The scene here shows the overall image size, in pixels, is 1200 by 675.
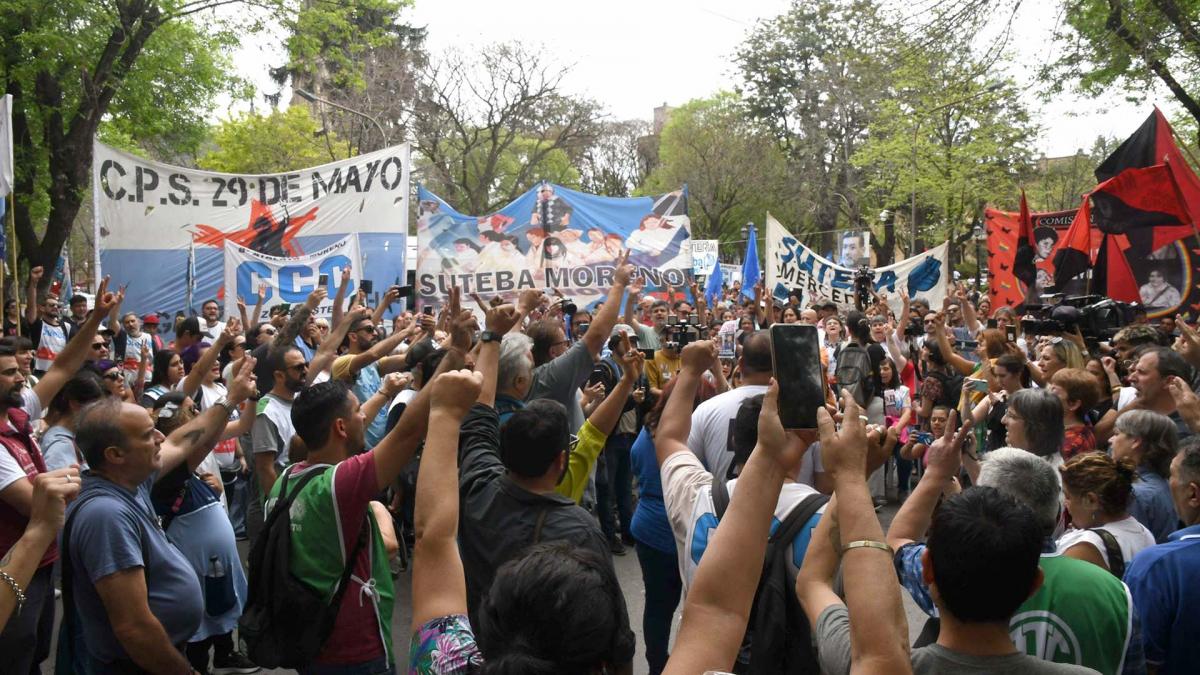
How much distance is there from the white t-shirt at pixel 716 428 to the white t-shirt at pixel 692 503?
0.89 m

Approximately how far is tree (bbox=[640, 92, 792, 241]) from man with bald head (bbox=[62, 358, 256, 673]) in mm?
41004

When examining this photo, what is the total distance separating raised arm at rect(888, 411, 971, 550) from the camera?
239 cm

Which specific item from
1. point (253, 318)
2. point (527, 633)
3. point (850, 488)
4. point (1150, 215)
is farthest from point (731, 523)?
point (253, 318)

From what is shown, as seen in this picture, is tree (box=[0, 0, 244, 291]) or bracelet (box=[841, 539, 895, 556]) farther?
tree (box=[0, 0, 244, 291])

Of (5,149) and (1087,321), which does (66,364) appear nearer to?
(5,149)

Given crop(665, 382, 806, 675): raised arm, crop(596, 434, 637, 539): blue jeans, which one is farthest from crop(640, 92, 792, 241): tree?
crop(665, 382, 806, 675): raised arm

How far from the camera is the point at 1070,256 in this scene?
9.98m

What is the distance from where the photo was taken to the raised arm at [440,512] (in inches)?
84.4

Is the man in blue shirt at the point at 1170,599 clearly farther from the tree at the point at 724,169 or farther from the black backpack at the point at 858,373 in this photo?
the tree at the point at 724,169

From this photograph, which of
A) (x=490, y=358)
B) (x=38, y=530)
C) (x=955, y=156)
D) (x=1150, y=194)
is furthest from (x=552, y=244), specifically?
(x=955, y=156)

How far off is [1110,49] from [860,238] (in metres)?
24.4

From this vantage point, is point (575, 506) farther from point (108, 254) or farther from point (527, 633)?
point (108, 254)

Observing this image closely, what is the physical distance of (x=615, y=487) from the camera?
320 inches

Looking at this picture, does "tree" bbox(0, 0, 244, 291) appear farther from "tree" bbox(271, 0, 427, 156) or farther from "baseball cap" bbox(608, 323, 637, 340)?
"baseball cap" bbox(608, 323, 637, 340)
